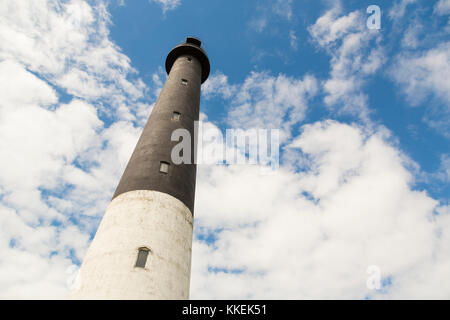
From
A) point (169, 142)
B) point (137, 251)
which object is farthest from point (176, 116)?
point (137, 251)

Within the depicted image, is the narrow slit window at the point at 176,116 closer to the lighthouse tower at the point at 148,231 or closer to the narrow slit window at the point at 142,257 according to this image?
the lighthouse tower at the point at 148,231

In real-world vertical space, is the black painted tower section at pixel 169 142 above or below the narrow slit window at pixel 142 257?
above

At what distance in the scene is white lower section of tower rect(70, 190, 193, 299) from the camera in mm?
12531

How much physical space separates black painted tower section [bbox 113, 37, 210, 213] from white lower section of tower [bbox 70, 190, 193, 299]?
2.62 ft

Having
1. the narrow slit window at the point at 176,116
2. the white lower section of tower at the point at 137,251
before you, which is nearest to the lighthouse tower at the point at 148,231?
the white lower section of tower at the point at 137,251

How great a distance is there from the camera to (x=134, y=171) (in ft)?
57.3

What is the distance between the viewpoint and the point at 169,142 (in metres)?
19.4

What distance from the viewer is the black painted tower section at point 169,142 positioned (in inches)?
661

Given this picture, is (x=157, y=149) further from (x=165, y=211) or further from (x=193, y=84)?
(x=193, y=84)

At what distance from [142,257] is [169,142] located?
7908 millimetres

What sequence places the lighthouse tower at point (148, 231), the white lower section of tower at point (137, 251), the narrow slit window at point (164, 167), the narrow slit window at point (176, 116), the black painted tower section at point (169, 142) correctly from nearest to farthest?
the white lower section of tower at point (137, 251), the lighthouse tower at point (148, 231), the black painted tower section at point (169, 142), the narrow slit window at point (164, 167), the narrow slit window at point (176, 116)

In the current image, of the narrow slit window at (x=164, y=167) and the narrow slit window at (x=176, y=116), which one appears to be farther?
the narrow slit window at (x=176, y=116)

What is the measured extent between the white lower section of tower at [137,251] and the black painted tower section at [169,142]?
2.62 ft

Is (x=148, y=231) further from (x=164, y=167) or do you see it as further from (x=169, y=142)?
(x=169, y=142)
